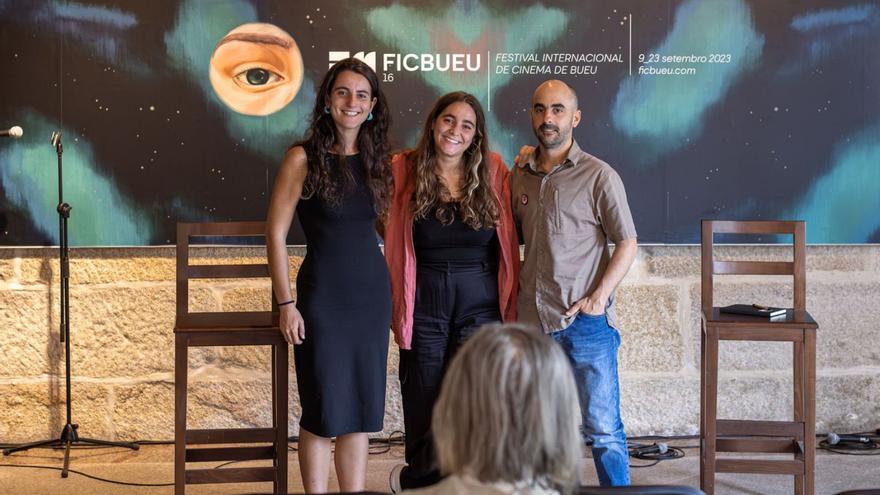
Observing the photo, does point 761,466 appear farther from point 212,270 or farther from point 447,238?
point 212,270

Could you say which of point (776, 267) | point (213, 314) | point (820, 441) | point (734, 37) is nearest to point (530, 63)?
point (734, 37)

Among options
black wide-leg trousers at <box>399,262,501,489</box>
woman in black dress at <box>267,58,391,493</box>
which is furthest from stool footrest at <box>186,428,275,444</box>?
black wide-leg trousers at <box>399,262,501,489</box>

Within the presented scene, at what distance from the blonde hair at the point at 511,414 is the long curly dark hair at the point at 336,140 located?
193cm

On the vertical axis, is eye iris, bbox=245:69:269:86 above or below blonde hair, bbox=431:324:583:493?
above

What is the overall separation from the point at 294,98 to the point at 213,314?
Result: 1285mm

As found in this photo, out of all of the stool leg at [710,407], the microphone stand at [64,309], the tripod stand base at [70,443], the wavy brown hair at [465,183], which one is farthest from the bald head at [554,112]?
the tripod stand base at [70,443]

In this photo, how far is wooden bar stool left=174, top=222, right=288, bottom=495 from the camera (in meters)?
3.74

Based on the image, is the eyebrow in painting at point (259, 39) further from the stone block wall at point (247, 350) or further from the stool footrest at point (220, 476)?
the stool footrest at point (220, 476)

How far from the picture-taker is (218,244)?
489cm

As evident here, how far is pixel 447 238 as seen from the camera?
3615 millimetres

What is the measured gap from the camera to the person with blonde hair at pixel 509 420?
64.5 inches

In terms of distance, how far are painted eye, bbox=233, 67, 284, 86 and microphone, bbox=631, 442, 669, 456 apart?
93.2 inches

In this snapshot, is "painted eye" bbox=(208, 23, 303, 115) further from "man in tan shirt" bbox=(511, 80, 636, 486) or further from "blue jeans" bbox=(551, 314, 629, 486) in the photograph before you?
"blue jeans" bbox=(551, 314, 629, 486)

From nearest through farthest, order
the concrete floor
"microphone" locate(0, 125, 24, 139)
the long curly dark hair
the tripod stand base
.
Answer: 1. the long curly dark hair
2. the concrete floor
3. "microphone" locate(0, 125, 24, 139)
4. the tripod stand base
